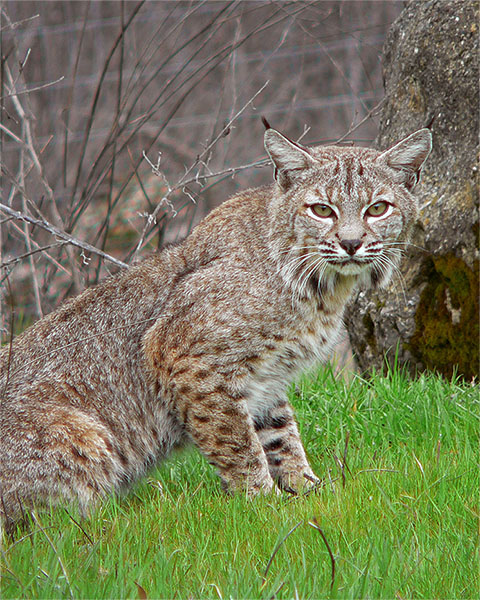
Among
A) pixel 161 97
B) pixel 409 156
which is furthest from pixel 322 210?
pixel 161 97

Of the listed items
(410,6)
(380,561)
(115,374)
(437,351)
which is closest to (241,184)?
(410,6)

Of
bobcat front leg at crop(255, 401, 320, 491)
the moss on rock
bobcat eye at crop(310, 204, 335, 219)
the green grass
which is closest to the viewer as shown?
the green grass

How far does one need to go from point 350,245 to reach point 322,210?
0.91 ft

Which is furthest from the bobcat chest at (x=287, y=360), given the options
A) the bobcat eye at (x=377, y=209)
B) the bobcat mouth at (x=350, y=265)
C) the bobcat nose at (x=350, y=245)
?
the bobcat eye at (x=377, y=209)

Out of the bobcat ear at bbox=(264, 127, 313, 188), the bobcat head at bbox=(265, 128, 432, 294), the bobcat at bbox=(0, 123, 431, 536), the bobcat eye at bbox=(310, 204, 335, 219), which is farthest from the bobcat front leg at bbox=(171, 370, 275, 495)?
the bobcat ear at bbox=(264, 127, 313, 188)

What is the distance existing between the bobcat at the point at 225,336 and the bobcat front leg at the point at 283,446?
0.01 meters

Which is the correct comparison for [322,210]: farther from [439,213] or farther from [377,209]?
[439,213]

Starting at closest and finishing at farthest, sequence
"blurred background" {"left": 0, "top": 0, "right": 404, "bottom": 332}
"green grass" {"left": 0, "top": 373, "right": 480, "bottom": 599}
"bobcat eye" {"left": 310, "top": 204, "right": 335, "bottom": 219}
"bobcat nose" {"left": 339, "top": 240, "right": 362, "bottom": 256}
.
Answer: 1. "green grass" {"left": 0, "top": 373, "right": 480, "bottom": 599}
2. "bobcat nose" {"left": 339, "top": 240, "right": 362, "bottom": 256}
3. "bobcat eye" {"left": 310, "top": 204, "right": 335, "bottom": 219}
4. "blurred background" {"left": 0, "top": 0, "right": 404, "bottom": 332}

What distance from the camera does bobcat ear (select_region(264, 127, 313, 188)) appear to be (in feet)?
13.0

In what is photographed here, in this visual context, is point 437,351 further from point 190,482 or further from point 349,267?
point 190,482

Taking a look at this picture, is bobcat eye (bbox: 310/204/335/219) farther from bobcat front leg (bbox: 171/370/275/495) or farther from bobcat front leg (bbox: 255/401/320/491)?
bobcat front leg (bbox: 255/401/320/491)

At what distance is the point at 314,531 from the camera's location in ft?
9.96

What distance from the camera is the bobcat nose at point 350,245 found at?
12.2ft

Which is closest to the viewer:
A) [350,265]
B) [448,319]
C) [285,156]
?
[350,265]
